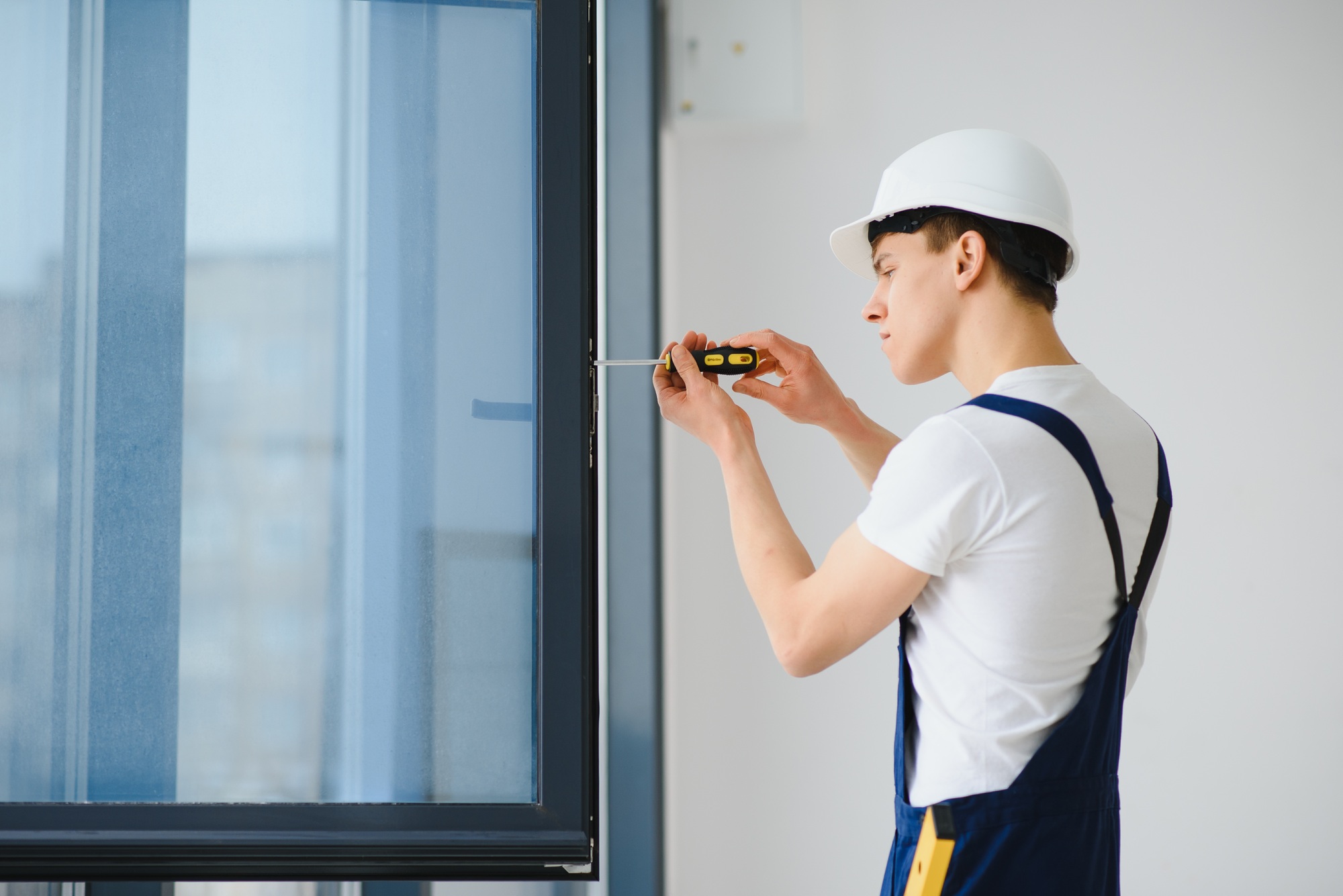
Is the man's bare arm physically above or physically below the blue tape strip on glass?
below

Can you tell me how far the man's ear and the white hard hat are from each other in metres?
0.02

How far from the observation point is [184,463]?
1.09 metres

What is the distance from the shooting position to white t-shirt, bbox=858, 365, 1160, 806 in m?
0.65

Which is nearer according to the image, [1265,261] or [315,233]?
[315,233]

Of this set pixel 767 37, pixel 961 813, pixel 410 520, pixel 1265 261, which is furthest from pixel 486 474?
pixel 1265 261

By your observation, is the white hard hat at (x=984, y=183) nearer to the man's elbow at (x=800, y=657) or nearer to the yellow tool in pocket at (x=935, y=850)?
the man's elbow at (x=800, y=657)

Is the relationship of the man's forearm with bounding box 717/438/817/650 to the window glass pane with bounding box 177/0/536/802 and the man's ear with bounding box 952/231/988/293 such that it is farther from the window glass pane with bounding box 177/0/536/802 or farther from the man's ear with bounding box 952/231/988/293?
the window glass pane with bounding box 177/0/536/802

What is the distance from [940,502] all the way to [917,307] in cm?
20

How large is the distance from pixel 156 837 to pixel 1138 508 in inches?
42.9

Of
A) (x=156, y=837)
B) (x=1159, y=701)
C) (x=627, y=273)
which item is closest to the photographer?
(x=156, y=837)

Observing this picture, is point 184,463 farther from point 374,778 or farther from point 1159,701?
point 1159,701

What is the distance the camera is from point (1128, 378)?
139 centimetres

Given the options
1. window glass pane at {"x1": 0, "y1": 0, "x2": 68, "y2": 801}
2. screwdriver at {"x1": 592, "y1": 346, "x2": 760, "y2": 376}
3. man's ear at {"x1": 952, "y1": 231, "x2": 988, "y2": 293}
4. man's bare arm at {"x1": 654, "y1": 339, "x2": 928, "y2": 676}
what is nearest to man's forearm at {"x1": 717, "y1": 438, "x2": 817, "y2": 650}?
man's bare arm at {"x1": 654, "y1": 339, "x2": 928, "y2": 676}

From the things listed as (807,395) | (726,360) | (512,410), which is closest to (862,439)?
(807,395)
